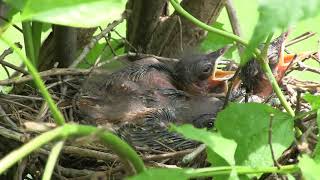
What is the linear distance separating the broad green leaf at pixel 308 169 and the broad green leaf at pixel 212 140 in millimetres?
75

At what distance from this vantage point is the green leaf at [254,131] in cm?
66

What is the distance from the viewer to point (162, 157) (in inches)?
39.1

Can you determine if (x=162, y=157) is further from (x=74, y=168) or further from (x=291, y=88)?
(x=291, y=88)

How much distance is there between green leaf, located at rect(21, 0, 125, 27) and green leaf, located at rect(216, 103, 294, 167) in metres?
0.25

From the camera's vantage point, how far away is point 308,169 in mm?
527

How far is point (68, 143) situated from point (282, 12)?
0.48 metres

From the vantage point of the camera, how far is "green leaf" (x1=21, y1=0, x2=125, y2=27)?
1.50 ft

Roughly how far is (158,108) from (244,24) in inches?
21.7

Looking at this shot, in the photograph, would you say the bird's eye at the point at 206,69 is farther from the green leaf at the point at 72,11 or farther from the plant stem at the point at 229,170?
the green leaf at the point at 72,11

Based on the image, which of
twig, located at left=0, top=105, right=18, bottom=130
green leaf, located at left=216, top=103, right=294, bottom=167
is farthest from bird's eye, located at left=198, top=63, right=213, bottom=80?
green leaf, located at left=216, top=103, right=294, bottom=167

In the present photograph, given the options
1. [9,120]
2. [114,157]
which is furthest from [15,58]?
[114,157]

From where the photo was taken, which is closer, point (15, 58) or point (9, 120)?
point (9, 120)

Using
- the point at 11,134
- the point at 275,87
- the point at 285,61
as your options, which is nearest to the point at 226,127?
the point at 275,87

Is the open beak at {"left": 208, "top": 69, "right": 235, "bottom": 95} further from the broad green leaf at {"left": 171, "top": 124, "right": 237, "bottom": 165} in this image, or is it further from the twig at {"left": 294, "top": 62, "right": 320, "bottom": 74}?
the broad green leaf at {"left": 171, "top": 124, "right": 237, "bottom": 165}
